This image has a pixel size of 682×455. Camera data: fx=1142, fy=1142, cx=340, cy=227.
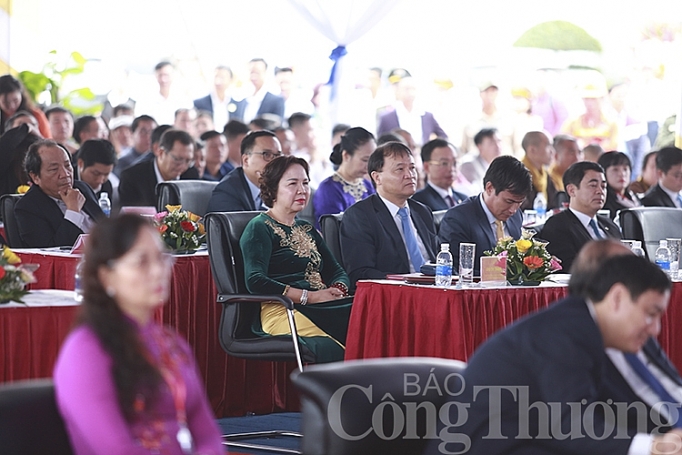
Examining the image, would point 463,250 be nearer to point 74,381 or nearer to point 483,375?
point 483,375

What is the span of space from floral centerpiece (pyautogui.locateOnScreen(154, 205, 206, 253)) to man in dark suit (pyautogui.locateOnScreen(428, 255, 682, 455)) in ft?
9.87

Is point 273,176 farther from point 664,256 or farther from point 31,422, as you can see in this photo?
point 31,422

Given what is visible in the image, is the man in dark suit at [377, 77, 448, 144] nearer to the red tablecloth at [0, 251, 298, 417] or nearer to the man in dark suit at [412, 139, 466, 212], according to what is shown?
the man in dark suit at [412, 139, 466, 212]

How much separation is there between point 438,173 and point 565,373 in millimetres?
5152

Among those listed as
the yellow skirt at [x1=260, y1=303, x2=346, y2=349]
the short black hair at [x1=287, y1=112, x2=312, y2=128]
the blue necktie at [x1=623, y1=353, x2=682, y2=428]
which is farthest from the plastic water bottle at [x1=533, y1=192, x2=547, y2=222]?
the blue necktie at [x1=623, y1=353, x2=682, y2=428]

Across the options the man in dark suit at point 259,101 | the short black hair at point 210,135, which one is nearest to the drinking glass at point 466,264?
the short black hair at point 210,135

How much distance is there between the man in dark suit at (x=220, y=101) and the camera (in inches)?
465

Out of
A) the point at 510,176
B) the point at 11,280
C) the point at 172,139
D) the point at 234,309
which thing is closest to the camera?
the point at 11,280

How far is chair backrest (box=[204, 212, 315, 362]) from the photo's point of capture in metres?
4.64

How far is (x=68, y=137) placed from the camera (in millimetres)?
9414

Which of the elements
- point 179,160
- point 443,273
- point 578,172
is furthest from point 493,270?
point 179,160

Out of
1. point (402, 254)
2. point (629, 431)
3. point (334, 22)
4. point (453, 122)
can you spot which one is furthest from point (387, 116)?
point (629, 431)

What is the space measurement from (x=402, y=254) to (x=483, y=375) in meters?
2.74

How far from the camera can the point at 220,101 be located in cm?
1195
